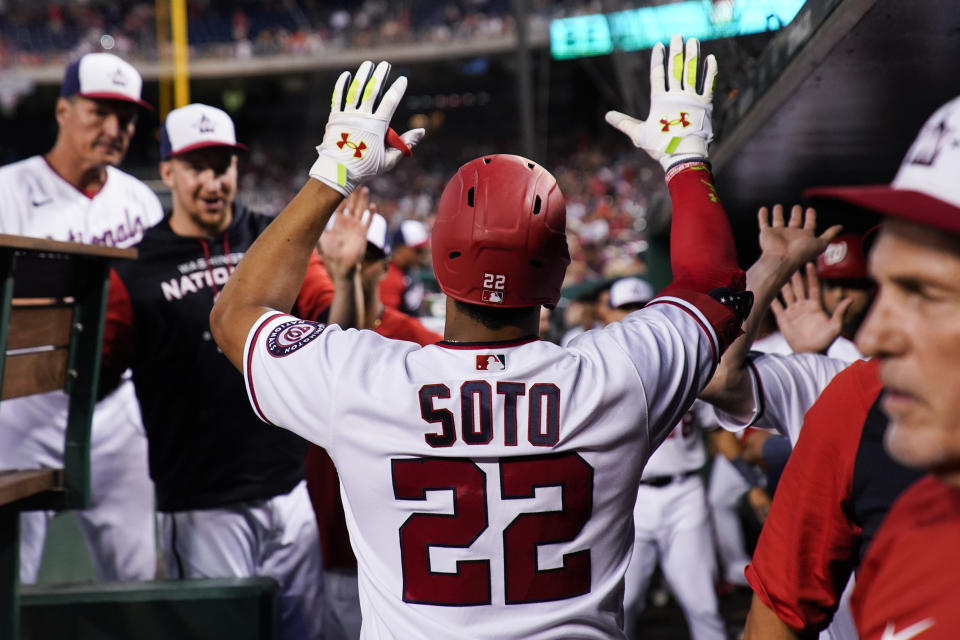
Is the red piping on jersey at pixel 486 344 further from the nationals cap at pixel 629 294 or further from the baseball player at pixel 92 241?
the nationals cap at pixel 629 294

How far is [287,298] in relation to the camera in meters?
1.89

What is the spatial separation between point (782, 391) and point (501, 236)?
0.96 meters

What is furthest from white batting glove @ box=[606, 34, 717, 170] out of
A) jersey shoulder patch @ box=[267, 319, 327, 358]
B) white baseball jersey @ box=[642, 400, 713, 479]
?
white baseball jersey @ box=[642, 400, 713, 479]

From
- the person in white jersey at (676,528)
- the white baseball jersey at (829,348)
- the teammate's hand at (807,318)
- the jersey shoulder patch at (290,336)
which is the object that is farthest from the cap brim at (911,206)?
the person in white jersey at (676,528)

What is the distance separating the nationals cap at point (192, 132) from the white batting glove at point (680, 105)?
1881 millimetres

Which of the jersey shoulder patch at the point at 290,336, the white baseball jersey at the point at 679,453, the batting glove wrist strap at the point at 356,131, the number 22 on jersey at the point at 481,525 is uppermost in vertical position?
the batting glove wrist strap at the point at 356,131

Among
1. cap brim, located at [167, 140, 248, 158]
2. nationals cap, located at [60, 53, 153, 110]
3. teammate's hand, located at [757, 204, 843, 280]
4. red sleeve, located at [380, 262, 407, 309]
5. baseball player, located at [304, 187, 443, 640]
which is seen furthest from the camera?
red sleeve, located at [380, 262, 407, 309]

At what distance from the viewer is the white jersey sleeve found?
223cm

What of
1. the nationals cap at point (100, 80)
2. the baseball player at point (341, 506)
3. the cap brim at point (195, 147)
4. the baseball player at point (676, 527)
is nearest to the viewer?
the cap brim at point (195, 147)

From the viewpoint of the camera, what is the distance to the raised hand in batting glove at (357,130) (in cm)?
189

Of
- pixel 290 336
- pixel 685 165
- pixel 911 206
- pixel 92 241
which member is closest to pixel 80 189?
pixel 92 241

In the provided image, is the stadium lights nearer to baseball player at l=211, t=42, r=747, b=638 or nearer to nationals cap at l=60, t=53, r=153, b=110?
baseball player at l=211, t=42, r=747, b=638

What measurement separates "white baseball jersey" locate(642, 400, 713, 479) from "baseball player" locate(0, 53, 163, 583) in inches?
99.0

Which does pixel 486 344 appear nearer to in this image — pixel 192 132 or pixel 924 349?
pixel 924 349
